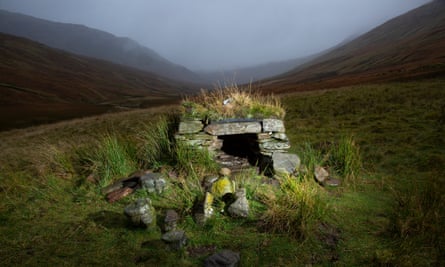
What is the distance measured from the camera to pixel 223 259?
349 centimetres

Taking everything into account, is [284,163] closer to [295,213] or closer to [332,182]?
[332,182]

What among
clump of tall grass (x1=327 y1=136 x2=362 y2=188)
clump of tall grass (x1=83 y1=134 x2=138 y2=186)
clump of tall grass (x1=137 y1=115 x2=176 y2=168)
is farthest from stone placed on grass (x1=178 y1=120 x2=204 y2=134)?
clump of tall grass (x1=327 y1=136 x2=362 y2=188)

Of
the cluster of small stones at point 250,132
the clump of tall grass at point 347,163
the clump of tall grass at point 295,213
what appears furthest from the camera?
the cluster of small stones at point 250,132

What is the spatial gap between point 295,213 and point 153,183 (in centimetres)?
325

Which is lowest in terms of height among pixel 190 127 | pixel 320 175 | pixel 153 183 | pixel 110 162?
pixel 320 175

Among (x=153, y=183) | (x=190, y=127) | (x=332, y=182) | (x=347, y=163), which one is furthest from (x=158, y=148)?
(x=347, y=163)

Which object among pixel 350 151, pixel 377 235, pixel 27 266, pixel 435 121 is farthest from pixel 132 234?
pixel 435 121

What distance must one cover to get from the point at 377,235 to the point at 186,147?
14.9 ft

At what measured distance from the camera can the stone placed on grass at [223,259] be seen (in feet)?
11.3

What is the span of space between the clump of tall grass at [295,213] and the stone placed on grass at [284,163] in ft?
5.29

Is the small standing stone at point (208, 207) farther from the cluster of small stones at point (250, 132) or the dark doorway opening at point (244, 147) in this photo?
the dark doorway opening at point (244, 147)

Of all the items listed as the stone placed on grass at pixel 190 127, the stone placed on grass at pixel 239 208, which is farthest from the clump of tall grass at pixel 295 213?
the stone placed on grass at pixel 190 127

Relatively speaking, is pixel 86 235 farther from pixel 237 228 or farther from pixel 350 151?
pixel 350 151

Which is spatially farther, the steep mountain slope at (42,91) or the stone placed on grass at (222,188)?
the steep mountain slope at (42,91)
